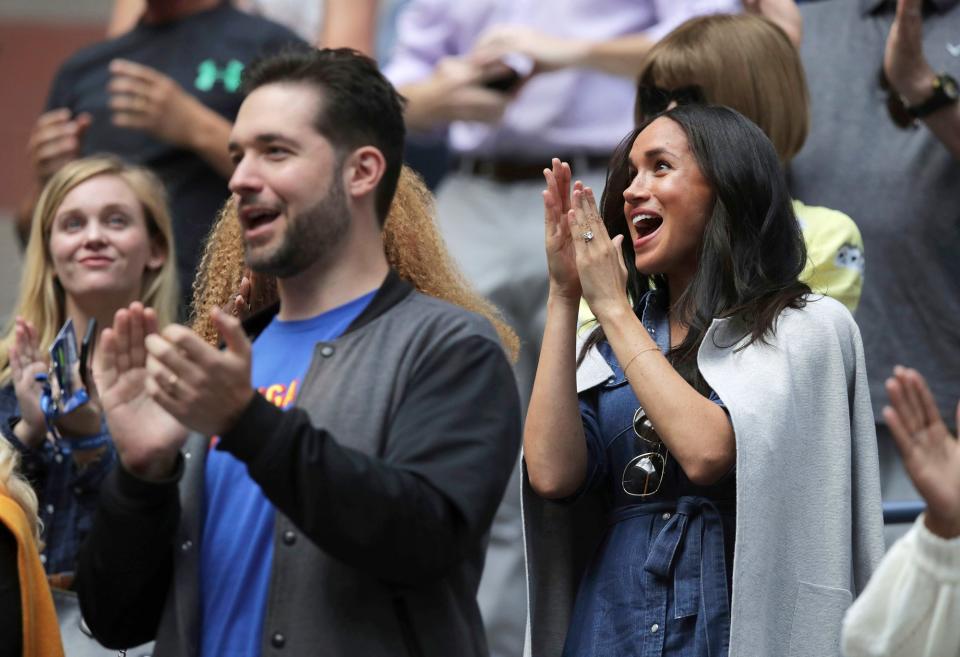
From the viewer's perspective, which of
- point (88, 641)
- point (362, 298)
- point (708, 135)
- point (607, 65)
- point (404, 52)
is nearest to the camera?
point (362, 298)

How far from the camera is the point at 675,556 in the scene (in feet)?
11.1

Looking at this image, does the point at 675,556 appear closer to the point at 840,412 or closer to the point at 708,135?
the point at 840,412

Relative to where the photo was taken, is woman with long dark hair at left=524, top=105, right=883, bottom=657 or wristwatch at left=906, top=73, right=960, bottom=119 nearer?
woman with long dark hair at left=524, top=105, right=883, bottom=657

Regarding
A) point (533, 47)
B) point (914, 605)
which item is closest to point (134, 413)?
point (914, 605)

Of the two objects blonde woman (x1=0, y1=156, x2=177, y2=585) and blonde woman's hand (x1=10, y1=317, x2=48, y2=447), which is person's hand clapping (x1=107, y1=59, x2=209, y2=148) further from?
blonde woman's hand (x1=10, y1=317, x2=48, y2=447)

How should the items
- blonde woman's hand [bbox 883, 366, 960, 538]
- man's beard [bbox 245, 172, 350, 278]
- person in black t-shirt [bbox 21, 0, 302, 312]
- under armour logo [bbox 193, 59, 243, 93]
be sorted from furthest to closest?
under armour logo [bbox 193, 59, 243, 93] → person in black t-shirt [bbox 21, 0, 302, 312] → man's beard [bbox 245, 172, 350, 278] → blonde woman's hand [bbox 883, 366, 960, 538]

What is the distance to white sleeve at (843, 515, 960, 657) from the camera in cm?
284

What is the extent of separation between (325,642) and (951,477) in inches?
41.7

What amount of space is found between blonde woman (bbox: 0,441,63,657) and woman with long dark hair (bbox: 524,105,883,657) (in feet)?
3.12

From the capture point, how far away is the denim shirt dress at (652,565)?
3357mm

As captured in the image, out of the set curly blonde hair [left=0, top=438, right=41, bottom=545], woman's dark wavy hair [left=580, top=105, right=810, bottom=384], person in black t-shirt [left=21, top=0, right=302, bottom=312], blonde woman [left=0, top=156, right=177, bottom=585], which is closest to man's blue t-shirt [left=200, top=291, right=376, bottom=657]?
curly blonde hair [left=0, top=438, right=41, bottom=545]

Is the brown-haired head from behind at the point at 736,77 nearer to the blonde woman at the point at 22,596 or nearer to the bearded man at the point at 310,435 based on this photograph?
the bearded man at the point at 310,435

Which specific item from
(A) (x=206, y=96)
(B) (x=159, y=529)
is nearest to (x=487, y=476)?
(B) (x=159, y=529)

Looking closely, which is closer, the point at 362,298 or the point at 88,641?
the point at 362,298
